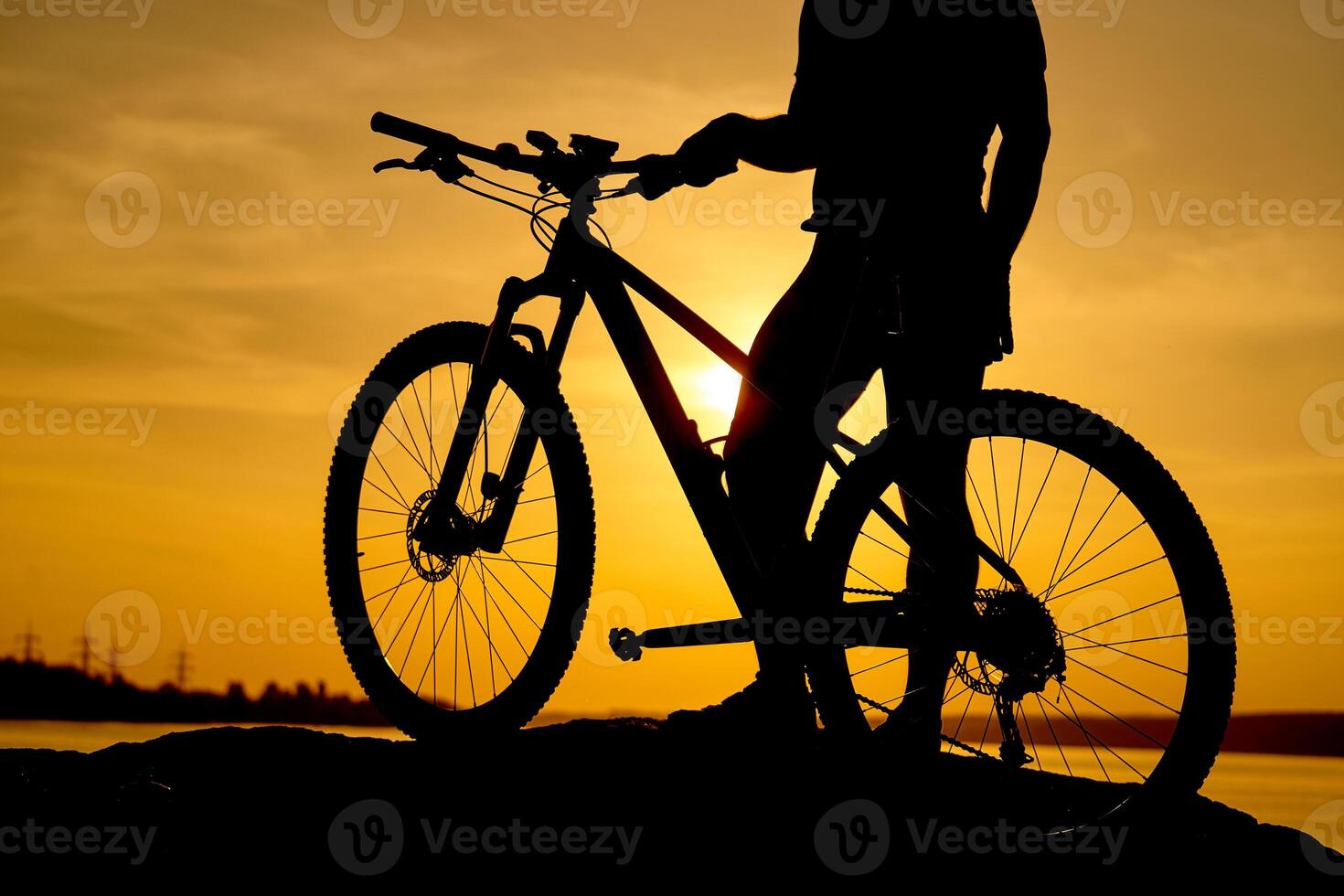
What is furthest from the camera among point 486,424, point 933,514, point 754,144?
point 486,424

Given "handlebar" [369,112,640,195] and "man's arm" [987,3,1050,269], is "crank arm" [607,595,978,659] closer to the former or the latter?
"man's arm" [987,3,1050,269]

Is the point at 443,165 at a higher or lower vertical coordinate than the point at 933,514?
higher

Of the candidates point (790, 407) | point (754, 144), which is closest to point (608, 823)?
point (790, 407)

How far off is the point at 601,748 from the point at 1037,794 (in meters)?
1.29

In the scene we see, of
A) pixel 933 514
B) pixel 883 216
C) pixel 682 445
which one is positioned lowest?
pixel 933 514

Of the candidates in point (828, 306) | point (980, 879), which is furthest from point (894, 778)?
point (828, 306)

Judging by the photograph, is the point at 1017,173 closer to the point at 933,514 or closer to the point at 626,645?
the point at 933,514

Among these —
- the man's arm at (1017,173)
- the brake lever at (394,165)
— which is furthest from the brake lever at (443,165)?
the man's arm at (1017,173)

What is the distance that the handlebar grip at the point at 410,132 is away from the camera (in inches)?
167

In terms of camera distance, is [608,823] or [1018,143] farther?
[1018,143]

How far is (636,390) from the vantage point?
4.05 m

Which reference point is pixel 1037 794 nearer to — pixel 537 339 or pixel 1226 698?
pixel 1226 698

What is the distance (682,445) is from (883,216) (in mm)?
886

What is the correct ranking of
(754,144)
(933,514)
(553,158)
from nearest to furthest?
(933,514), (754,144), (553,158)
